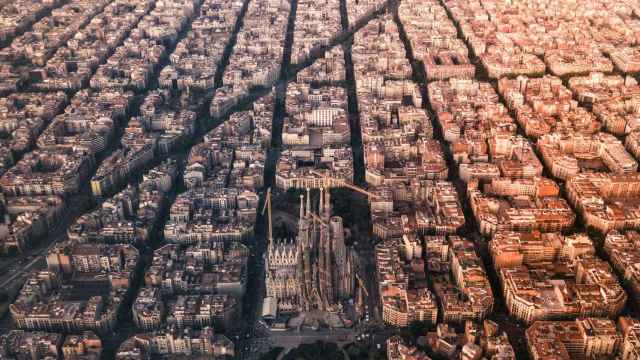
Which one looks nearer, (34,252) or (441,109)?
(34,252)

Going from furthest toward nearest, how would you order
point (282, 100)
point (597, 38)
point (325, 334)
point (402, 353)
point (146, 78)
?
point (597, 38)
point (146, 78)
point (282, 100)
point (325, 334)
point (402, 353)

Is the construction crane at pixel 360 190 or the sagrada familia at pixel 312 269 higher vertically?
the construction crane at pixel 360 190

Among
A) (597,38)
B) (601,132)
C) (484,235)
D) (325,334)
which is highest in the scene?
(597,38)

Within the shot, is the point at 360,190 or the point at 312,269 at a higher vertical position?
the point at 360,190

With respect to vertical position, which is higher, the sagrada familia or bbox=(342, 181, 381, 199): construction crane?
bbox=(342, 181, 381, 199): construction crane

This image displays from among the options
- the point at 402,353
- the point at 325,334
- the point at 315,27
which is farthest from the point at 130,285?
the point at 315,27

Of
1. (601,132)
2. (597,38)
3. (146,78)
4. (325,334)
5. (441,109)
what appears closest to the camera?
(325,334)

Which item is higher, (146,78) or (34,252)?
(146,78)

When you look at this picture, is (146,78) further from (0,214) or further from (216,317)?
(216,317)

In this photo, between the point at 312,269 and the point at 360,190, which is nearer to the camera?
the point at 312,269

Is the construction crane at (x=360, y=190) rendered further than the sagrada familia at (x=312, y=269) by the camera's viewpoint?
Yes

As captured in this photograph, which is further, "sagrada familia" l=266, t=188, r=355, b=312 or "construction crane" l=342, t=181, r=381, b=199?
"construction crane" l=342, t=181, r=381, b=199
